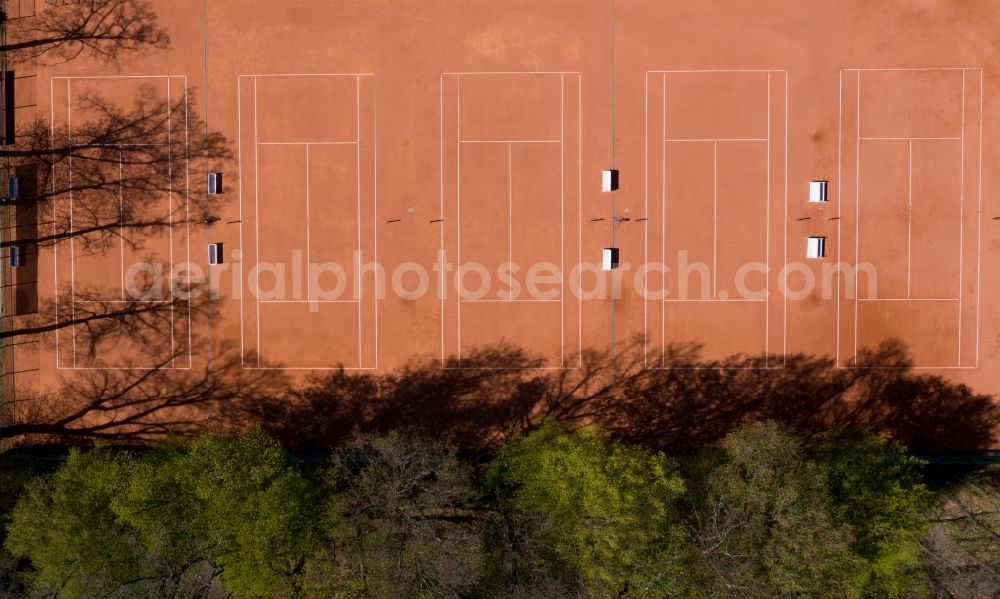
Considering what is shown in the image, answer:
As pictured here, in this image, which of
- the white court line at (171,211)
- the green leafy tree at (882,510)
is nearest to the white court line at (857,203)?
the green leafy tree at (882,510)

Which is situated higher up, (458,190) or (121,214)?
(458,190)

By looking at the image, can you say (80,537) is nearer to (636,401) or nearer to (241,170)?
(241,170)

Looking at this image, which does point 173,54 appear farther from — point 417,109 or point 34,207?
point 417,109

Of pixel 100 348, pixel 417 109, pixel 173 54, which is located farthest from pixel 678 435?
pixel 173 54

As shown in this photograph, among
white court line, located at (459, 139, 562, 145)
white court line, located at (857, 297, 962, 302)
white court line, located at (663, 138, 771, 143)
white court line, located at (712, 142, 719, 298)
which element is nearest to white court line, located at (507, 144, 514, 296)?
white court line, located at (459, 139, 562, 145)

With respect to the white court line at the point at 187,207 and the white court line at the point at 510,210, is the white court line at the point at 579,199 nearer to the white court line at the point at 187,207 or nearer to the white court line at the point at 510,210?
the white court line at the point at 510,210

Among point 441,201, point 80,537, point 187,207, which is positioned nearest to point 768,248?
point 441,201
